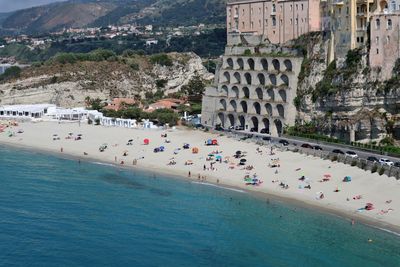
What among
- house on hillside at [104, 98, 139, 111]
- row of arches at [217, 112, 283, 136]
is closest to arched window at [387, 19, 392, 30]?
row of arches at [217, 112, 283, 136]

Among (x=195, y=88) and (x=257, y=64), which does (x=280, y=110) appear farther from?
(x=195, y=88)

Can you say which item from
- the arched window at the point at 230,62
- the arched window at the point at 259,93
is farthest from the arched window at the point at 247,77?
the arched window at the point at 230,62

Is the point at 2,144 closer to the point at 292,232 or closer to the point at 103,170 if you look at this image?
the point at 103,170

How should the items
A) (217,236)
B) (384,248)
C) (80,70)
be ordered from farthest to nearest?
(80,70)
(217,236)
(384,248)

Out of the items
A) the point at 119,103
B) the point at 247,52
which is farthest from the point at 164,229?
the point at 119,103

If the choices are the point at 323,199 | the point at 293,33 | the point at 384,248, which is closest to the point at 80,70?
the point at 293,33
